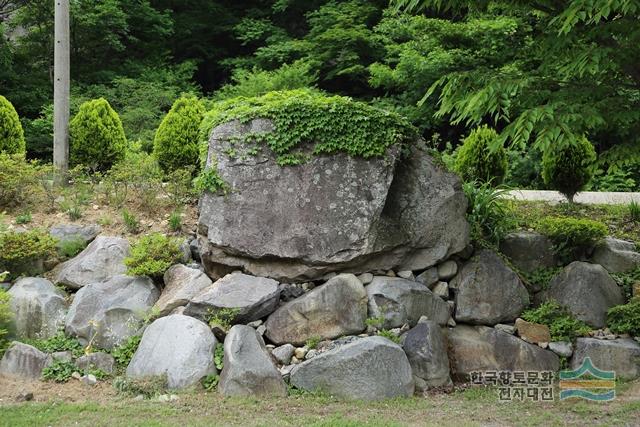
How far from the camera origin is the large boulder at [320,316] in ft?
21.0

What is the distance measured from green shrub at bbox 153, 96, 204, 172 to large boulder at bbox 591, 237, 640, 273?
214 inches

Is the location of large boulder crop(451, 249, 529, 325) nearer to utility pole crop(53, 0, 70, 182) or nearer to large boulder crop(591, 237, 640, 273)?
large boulder crop(591, 237, 640, 273)

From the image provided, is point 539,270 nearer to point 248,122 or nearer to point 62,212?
point 248,122

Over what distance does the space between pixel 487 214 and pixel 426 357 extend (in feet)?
7.15

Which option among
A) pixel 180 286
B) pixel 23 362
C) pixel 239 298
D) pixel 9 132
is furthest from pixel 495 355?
pixel 9 132

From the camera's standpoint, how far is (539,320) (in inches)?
268

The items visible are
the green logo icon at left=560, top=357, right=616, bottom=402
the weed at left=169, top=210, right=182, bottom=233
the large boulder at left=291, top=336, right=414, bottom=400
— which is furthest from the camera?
the weed at left=169, top=210, right=182, bottom=233

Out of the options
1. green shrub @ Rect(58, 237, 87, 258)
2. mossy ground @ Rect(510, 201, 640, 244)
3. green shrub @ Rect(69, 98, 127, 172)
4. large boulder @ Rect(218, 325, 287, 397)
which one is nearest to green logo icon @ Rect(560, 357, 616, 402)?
mossy ground @ Rect(510, 201, 640, 244)

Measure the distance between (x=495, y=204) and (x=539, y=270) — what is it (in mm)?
943

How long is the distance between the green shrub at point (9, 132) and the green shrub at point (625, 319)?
8072mm

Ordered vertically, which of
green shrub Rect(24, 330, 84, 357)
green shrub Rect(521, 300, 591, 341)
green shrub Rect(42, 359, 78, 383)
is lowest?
green shrub Rect(42, 359, 78, 383)

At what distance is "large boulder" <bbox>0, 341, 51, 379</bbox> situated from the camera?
6.06m

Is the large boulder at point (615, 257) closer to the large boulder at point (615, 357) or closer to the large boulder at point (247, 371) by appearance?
the large boulder at point (615, 357)

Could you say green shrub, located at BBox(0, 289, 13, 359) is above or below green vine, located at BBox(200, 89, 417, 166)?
below
